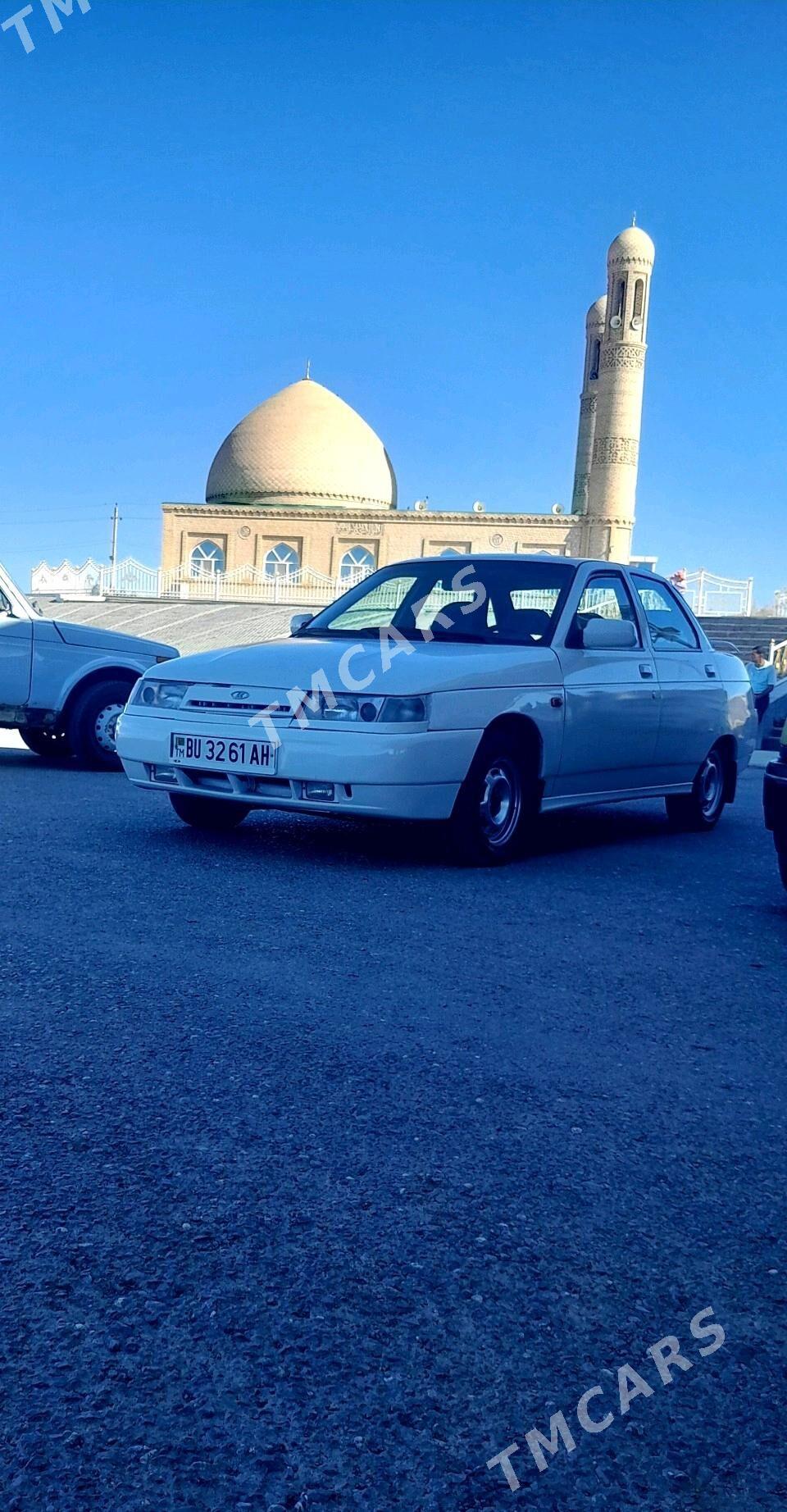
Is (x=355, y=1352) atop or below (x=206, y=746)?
below

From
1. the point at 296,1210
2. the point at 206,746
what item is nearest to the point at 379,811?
the point at 206,746

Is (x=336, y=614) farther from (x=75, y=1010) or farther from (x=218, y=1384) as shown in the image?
(x=218, y=1384)

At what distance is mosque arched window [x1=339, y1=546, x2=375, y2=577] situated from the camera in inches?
2231

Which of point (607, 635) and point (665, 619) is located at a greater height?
point (665, 619)

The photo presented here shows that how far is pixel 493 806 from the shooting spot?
241 inches

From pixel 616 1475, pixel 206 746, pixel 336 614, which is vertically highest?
pixel 336 614

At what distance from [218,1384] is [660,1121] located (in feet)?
4.49

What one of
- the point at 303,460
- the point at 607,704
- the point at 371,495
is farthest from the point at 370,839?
the point at 371,495

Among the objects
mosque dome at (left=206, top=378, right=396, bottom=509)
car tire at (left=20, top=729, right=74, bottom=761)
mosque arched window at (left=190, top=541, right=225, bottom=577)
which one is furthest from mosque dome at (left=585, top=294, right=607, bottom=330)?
car tire at (left=20, top=729, right=74, bottom=761)

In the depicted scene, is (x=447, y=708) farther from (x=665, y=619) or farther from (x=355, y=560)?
(x=355, y=560)

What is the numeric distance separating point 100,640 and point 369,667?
4613 mm

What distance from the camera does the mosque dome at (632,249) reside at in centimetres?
5369

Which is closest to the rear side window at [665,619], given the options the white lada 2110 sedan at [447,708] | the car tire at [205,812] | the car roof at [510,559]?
the white lada 2110 sedan at [447,708]

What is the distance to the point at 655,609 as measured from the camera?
25.6 feet
